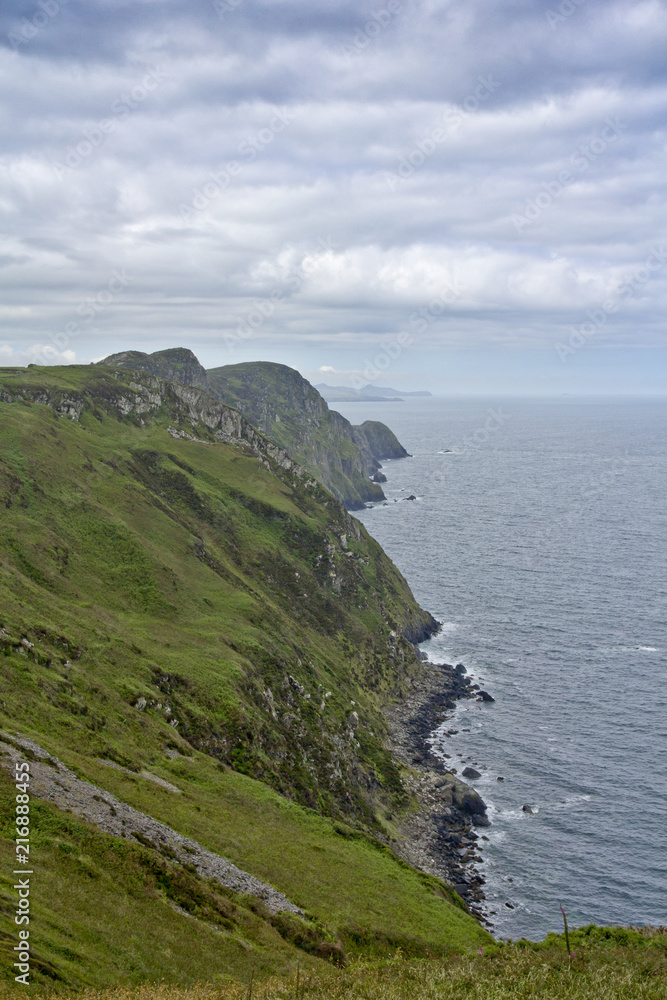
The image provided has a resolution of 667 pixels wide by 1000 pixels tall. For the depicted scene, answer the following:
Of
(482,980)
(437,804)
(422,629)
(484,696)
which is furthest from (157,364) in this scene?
(482,980)

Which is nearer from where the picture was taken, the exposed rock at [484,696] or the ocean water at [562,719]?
the ocean water at [562,719]

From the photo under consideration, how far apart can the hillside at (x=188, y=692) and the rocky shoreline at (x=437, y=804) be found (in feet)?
9.45

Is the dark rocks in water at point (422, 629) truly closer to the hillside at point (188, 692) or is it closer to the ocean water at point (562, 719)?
the hillside at point (188, 692)

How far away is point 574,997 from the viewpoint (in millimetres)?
25031

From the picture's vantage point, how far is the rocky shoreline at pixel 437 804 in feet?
211

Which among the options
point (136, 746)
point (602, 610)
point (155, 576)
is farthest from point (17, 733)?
point (602, 610)

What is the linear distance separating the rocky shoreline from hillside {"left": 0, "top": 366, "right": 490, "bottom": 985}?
288cm

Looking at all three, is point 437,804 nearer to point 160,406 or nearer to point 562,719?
point 562,719

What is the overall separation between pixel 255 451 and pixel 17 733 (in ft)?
325

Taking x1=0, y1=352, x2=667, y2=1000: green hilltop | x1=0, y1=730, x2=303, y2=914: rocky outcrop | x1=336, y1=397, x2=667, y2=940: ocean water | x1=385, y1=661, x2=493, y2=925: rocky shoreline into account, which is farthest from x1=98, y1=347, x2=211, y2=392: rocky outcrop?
x1=0, y1=730, x2=303, y2=914: rocky outcrop

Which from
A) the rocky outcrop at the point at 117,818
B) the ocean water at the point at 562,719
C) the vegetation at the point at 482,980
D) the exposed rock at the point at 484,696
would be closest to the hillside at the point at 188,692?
the rocky outcrop at the point at 117,818

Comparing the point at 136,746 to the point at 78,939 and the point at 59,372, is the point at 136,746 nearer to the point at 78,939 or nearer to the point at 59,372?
the point at 78,939

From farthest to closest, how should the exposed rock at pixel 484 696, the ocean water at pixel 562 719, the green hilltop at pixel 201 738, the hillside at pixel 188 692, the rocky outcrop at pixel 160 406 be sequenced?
the rocky outcrop at pixel 160 406 → the exposed rock at pixel 484 696 → the ocean water at pixel 562 719 → the hillside at pixel 188 692 → the green hilltop at pixel 201 738

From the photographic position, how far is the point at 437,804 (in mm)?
74938
